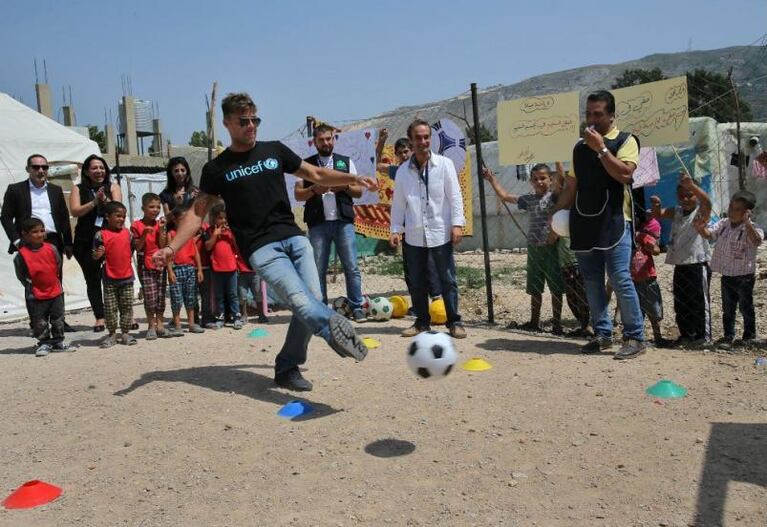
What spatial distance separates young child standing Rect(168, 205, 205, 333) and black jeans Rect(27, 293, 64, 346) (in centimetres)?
114

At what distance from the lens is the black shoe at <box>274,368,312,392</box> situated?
191 inches

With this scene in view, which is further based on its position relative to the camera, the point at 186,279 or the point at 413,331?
the point at 186,279

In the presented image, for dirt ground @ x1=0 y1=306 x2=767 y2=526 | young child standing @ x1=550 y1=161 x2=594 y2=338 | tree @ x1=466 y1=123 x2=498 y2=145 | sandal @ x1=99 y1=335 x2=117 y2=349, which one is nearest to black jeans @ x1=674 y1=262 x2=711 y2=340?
dirt ground @ x1=0 y1=306 x2=767 y2=526

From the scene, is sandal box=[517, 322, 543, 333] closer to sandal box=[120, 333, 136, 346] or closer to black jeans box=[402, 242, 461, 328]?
black jeans box=[402, 242, 461, 328]

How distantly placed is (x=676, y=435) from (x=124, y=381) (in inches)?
162

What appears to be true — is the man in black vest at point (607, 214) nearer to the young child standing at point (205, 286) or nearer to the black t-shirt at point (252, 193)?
the black t-shirt at point (252, 193)

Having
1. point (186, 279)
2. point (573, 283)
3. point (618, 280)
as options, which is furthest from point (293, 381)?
point (573, 283)

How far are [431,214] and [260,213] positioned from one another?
2197 mm

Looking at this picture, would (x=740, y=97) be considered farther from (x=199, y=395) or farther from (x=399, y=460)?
(x=199, y=395)

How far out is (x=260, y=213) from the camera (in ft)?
15.2

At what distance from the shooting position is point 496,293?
9891 mm

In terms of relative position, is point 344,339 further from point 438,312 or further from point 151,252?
point 151,252

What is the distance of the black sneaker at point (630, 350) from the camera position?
210 inches

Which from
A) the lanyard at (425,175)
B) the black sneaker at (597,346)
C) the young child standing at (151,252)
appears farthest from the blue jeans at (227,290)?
the black sneaker at (597,346)
